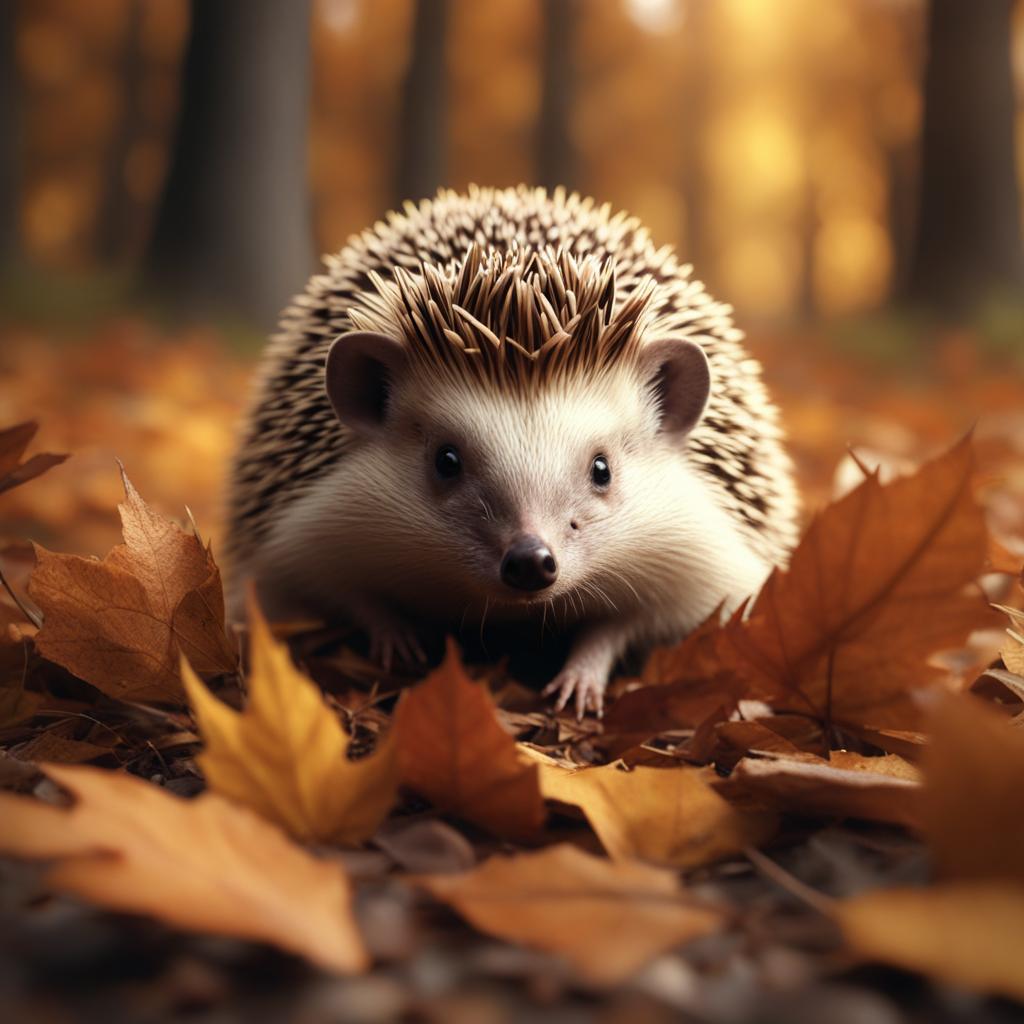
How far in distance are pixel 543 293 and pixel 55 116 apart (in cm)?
2791

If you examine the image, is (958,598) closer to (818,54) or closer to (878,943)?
(878,943)

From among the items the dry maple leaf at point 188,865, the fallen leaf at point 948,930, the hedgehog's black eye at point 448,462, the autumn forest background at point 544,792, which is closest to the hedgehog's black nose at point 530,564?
the autumn forest background at point 544,792

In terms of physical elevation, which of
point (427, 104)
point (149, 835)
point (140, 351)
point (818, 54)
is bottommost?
point (140, 351)

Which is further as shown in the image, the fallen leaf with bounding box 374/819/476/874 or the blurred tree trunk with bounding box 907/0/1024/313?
the blurred tree trunk with bounding box 907/0/1024/313

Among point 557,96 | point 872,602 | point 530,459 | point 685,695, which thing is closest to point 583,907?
point 872,602

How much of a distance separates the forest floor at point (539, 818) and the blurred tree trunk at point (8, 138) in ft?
36.5

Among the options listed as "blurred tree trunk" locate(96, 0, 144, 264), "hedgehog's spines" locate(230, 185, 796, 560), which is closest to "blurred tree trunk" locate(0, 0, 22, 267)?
"blurred tree trunk" locate(96, 0, 144, 264)

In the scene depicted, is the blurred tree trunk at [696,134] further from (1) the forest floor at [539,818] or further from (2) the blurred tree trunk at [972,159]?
(1) the forest floor at [539,818]

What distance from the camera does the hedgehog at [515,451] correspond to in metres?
2.23

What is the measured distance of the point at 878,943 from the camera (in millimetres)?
1038

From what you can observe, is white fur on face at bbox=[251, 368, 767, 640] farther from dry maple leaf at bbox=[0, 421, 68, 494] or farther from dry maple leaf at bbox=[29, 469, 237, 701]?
dry maple leaf at bbox=[0, 421, 68, 494]

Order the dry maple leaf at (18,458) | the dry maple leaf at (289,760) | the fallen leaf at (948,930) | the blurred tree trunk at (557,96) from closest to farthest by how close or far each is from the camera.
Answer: the fallen leaf at (948,930) < the dry maple leaf at (289,760) < the dry maple leaf at (18,458) < the blurred tree trunk at (557,96)

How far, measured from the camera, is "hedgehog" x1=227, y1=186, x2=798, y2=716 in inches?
87.8

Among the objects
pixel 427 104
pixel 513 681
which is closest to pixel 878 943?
pixel 513 681
